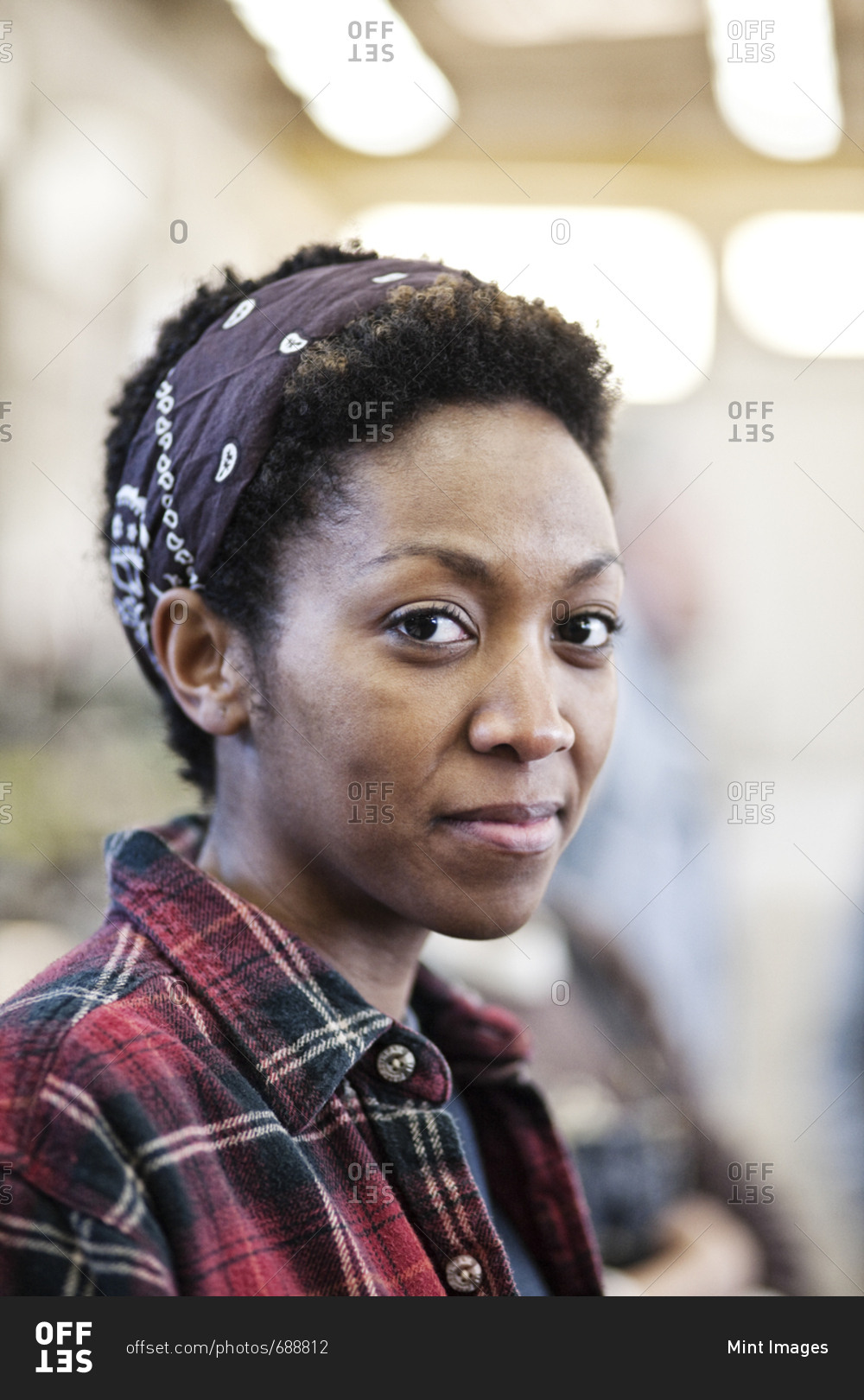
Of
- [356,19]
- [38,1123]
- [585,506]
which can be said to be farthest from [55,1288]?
[356,19]

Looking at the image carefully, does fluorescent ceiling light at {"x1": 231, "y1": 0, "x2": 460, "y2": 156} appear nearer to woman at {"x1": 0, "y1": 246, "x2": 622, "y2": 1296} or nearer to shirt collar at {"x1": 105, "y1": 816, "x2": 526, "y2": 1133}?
woman at {"x1": 0, "y1": 246, "x2": 622, "y2": 1296}

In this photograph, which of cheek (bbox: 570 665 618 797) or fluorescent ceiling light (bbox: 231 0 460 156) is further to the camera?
fluorescent ceiling light (bbox: 231 0 460 156)

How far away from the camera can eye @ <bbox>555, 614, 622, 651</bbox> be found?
81cm

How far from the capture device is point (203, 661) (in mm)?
805

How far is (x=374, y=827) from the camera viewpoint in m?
0.77

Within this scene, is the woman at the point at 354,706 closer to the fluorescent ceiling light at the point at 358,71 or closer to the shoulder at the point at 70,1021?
the shoulder at the point at 70,1021

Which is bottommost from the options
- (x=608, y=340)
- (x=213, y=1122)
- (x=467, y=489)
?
(x=213, y=1122)

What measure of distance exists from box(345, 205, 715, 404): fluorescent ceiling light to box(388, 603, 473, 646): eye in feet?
1.26

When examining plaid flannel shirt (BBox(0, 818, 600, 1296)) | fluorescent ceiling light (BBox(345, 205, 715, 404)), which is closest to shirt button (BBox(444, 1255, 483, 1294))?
plaid flannel shirt (BBox(0, 818, 600, 1296))

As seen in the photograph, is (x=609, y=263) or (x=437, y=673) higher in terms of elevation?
(x=609, y=263)

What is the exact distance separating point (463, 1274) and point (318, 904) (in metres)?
0.27

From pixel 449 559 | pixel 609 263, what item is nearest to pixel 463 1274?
pixel 449 559

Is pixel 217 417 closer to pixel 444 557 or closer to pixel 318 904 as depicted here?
pixel 444 557

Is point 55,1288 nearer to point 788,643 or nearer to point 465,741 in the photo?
point 465,741
